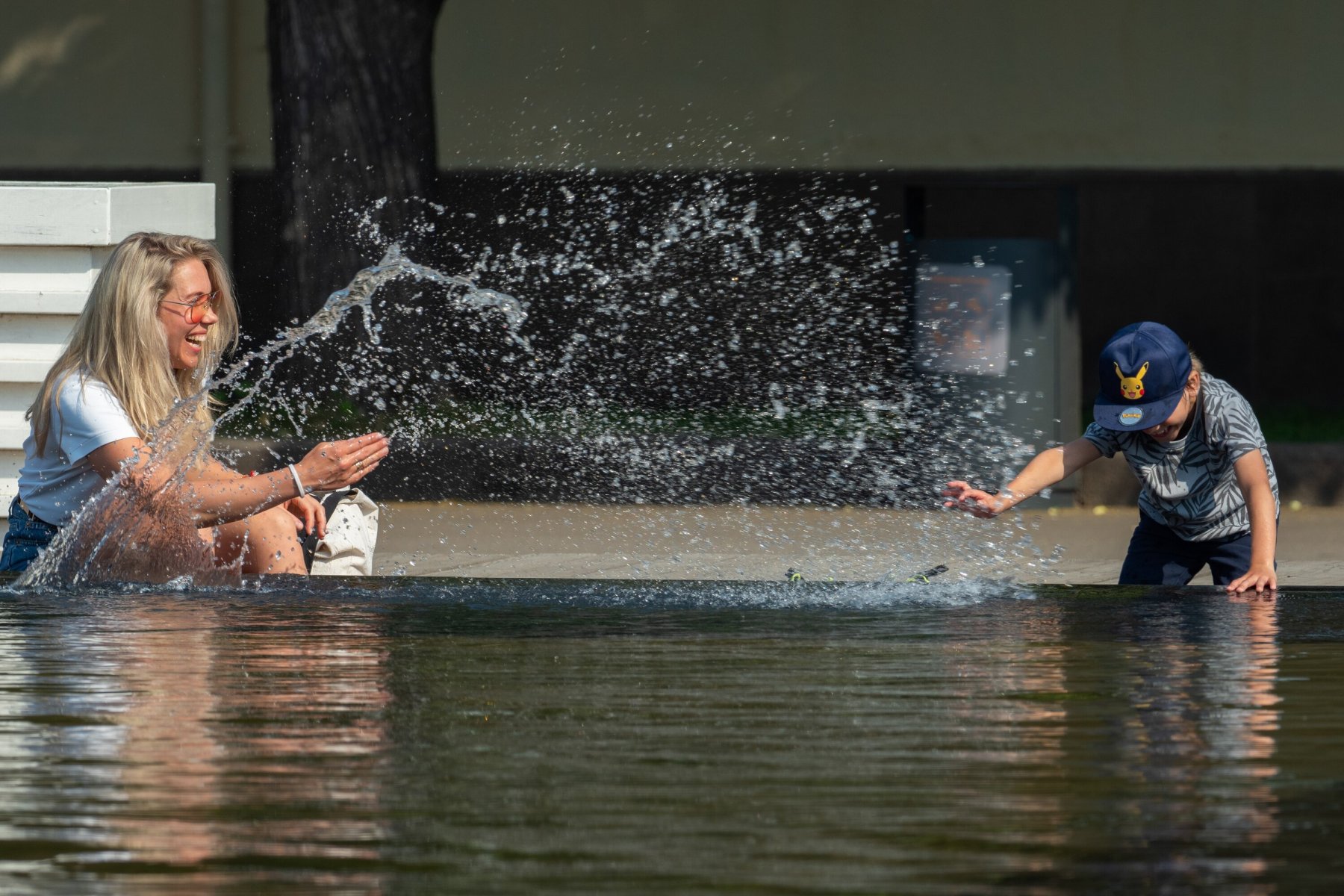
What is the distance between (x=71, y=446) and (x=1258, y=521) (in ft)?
10.1

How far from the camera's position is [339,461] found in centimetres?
543

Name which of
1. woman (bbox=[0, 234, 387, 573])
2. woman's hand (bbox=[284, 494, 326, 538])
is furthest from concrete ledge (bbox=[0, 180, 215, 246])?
→ woman (bbox=[0, 234, 387, 573])

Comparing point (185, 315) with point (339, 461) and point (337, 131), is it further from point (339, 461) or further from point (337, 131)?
point (337, 131)

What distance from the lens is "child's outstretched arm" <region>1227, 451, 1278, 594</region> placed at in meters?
5.40

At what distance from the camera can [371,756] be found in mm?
3488

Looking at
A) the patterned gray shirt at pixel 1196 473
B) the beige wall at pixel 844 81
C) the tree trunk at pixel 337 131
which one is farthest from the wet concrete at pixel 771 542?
A: the beige wall at pixel 844 81

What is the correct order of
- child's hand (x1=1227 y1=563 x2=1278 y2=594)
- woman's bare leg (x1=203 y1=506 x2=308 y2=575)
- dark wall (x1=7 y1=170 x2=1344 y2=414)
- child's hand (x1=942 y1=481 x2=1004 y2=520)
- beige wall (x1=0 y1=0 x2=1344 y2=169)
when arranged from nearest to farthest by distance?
→ child's hand (x1=1227 y1=563 x2=1278 y2=594) < child's hand (x1=942 y1=481 x2=1004 y2=520) < woman's bare leg (x1=203 y1=506 x2=308 y2=575) < beige wall (x1=0 y1=0 x2=1344 y2=169) < dark wall (x1=7 y1=170 x2=1344 y2=414)

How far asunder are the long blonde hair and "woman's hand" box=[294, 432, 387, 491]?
518 millimetres

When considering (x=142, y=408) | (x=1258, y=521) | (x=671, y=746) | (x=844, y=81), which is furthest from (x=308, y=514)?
(x=844, y=81)

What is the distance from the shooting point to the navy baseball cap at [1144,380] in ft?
18.4

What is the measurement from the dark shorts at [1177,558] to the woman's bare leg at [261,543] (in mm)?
2373

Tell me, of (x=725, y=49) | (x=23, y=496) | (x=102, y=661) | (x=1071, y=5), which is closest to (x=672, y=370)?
(x=725, y=49)

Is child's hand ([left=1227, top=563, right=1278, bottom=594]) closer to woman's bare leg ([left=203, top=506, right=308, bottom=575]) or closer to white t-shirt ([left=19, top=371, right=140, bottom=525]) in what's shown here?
woman's bare leg ([left=203, top=506, right=308, bottom=575])

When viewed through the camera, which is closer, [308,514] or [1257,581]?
[1257,581]
